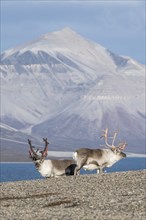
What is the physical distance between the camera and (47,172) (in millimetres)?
38219

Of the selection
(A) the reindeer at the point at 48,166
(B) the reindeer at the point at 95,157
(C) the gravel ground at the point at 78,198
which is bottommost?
(C) the gravel ground at the point at 78,198

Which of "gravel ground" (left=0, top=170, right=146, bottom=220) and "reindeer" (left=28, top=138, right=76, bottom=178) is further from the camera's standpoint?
"reindeer" (left=28, top=138, right=76, bottom=178)

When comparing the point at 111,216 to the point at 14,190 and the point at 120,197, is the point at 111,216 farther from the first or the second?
the point at 14,190

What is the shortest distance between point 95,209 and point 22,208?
9.68ft

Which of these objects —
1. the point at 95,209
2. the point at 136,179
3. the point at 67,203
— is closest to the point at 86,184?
the point at 136,179

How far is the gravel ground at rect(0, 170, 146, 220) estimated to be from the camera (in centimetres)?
2469

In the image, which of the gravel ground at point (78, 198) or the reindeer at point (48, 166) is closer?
the gravel ground at point (78, 198)

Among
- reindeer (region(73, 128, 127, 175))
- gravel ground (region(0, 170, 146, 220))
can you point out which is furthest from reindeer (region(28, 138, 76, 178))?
gravel ground (region(0, 170, 146, 220))

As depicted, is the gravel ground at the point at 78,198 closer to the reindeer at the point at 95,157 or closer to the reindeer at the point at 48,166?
the reindeer at the point at 48,166

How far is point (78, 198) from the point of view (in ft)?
93.4

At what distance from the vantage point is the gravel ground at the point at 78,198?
972 inches

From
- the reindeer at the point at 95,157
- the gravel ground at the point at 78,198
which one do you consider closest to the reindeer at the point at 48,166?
the reindeer at the point at 95,157

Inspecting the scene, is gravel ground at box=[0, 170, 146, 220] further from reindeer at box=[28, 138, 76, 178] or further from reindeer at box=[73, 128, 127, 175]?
reindeer at box=[73, 128, 127, 175]

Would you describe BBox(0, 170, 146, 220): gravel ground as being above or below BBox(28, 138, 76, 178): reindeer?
below
